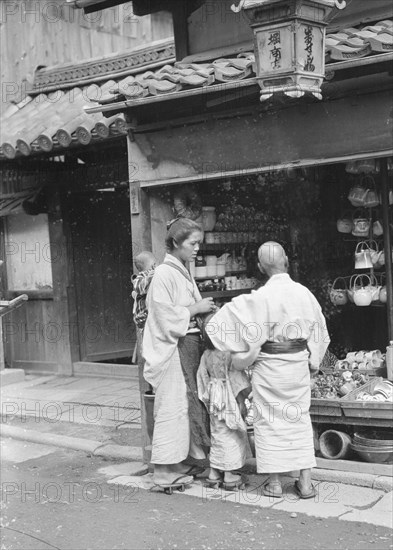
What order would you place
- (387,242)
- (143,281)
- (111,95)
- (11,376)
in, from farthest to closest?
(11,376) → (387,242) → (143,281) → (111,95)

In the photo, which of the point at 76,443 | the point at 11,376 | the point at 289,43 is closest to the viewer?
the point at 289,43

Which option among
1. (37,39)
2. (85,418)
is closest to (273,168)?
(85,418)

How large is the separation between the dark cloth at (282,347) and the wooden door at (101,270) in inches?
271

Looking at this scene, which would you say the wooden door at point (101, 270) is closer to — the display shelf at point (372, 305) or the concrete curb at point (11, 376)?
the concrete curb at point (11, 376)

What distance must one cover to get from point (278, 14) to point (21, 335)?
8.70 m

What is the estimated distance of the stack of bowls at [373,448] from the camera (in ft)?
22.4

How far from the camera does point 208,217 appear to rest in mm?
8852

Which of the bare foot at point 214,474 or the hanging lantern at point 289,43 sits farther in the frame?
the bare foot at point 214,474

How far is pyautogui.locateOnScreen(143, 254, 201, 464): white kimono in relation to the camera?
22.3ft

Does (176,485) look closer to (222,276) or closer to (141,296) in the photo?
(141,296)

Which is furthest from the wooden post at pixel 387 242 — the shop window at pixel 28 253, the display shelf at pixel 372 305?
the shop window at pixel 28 253

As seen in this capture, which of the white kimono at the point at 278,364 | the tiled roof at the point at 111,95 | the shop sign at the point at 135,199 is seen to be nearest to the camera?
the white kimono at the point at 278,364

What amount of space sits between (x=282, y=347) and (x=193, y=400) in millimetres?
1094

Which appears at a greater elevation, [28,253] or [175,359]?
[28,253]
